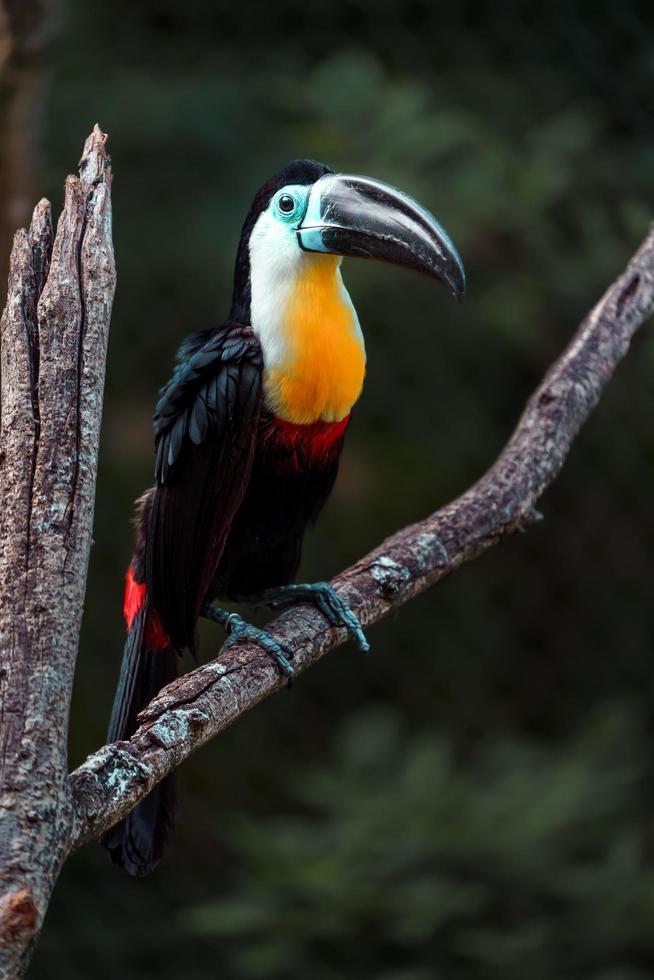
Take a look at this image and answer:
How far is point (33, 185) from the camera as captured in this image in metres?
1.97

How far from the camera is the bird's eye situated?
1.53m

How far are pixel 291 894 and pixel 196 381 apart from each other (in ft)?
2.90

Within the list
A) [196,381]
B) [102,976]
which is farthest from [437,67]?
[102,976]

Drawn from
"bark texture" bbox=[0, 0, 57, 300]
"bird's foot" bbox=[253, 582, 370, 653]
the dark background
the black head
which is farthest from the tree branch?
"bark texture" bbox=[0, 0, 57, 300]

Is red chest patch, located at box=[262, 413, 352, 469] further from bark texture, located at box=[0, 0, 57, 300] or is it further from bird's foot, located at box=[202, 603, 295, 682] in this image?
bark texture, located at box=[0, 0, 57, 300]

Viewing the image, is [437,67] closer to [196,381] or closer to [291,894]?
[196,381]

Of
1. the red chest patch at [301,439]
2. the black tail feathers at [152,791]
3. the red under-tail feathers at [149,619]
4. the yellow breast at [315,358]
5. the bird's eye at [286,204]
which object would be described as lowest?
the black tail feathers at [152,791]

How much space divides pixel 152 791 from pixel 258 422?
38 centimetres

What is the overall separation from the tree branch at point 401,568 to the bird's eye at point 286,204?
1.10 ft

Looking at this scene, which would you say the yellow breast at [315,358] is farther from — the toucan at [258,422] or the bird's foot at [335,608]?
the bird's foot at [335,608]

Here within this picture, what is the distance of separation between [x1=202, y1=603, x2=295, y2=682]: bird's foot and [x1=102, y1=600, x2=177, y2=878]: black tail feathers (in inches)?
3.1

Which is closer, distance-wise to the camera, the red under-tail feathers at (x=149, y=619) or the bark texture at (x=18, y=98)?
the red under-tail feathers at (x=149, y=619)

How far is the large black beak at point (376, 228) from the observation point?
1.39 meters

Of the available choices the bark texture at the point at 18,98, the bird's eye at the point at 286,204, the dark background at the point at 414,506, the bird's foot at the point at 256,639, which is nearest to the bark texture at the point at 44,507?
the bird's foot at the point at 256,639
